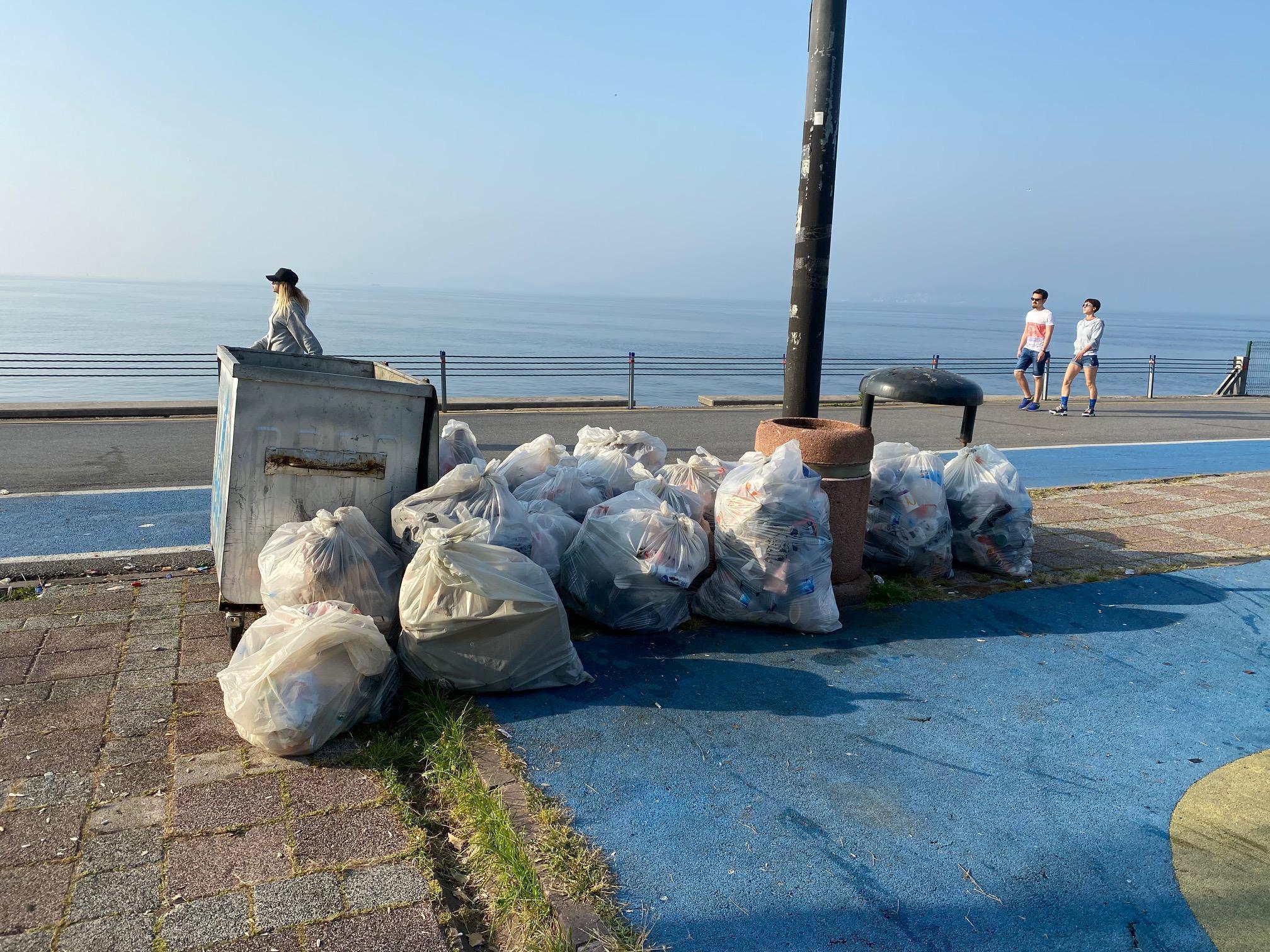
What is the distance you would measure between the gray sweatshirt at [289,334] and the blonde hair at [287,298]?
0.03 m

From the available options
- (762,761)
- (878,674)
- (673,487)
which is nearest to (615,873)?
(762,761)

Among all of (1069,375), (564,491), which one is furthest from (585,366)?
(564,491)

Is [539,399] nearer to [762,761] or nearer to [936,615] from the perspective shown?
[936,615]

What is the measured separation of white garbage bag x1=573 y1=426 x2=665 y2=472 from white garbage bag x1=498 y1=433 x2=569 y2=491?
0.34m

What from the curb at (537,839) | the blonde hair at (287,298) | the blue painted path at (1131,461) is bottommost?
the curb at (537,839)

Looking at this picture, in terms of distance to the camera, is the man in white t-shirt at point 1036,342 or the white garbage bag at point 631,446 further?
the man in white t-shirt at point 1036,342

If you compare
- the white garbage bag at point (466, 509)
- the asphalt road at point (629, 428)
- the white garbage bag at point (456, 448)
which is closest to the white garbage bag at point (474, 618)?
the white garbage bag at point (466, 509)

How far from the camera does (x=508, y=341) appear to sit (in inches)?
1880

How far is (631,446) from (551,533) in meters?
1.59

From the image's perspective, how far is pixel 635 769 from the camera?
318 cm

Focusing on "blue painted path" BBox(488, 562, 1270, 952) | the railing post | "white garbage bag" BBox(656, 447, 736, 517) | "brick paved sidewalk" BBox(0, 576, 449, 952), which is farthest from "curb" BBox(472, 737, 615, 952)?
the railing post

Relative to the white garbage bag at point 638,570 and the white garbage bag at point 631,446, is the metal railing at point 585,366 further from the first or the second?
the white garbage bag at point 638,570

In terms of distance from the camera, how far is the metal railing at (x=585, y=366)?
55.4ft

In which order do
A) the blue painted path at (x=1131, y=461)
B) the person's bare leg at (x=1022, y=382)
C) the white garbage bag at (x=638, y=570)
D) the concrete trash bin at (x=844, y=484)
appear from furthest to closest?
the person's bare leg at (x=1022, y=382)
the blue painted path at (x=1131, y=461)
the concrete trash bin at (x=844, y=484)
the white garbage bag at (x=638, y=570)
